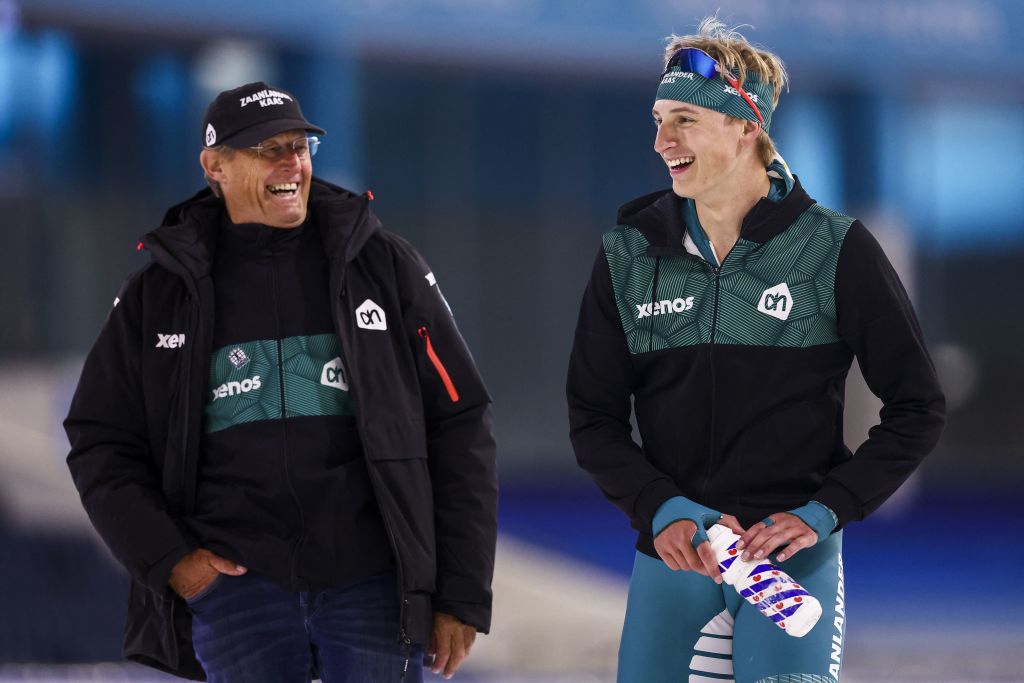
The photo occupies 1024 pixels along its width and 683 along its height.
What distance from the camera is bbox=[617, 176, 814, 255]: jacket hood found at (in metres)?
2.32

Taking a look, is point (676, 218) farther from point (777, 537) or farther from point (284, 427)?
point (284, 427)

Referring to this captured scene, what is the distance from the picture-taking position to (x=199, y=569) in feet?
7.96

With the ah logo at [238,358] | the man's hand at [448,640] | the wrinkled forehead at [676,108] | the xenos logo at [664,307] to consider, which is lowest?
the man's hand at [448,640]

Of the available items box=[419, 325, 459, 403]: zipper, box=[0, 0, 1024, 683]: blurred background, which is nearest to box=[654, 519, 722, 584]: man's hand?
box=[419, 325, 459, 403]: zipper

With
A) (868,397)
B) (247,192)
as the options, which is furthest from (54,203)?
(868,397)

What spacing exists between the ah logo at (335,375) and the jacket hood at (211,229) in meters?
0.20

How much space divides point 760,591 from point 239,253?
3.89ft

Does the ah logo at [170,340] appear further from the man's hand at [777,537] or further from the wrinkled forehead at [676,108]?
the man's hand at [777,537]

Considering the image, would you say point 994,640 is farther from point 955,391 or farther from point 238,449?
point 955,391

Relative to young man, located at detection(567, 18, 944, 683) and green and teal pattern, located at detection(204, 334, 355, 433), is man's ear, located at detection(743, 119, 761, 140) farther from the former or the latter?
green and teal pattern, located at detection(204, 334, 355, 433)

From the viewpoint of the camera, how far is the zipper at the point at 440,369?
8.41ft

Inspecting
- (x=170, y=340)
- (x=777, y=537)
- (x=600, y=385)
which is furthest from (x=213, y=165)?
(x=777, y=537)

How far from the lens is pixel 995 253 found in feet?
36.7

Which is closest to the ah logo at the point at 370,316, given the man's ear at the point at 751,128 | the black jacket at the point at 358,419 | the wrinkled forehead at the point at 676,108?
the black jacket at the point at 358,419
